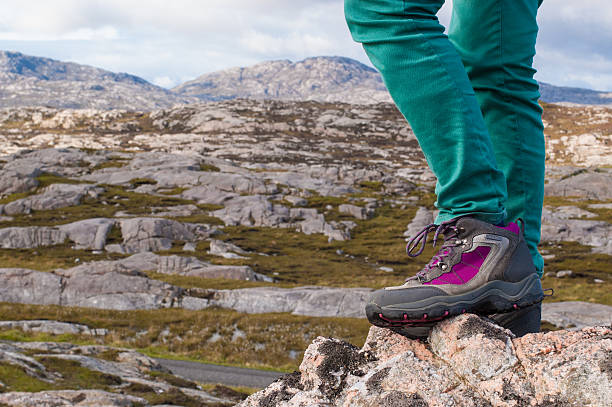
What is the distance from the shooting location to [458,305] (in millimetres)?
3156

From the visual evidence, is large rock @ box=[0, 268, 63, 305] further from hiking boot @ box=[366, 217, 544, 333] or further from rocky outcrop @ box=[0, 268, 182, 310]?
hiking boot @ box=[366, 217, 544, 333]

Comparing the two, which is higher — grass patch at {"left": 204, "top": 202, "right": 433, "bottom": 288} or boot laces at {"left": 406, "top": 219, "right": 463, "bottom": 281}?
boot laces at {"left": 406, "top": 219, "right": 463, "bottom": 281}

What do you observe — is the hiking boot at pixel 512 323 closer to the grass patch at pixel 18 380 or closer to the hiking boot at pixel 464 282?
the hiking boot at pixel 464 282

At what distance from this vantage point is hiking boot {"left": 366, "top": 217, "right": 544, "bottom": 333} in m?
3.12

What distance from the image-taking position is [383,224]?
10381cm

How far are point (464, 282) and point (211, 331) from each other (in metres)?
42.5

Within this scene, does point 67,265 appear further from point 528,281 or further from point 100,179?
point 528,281

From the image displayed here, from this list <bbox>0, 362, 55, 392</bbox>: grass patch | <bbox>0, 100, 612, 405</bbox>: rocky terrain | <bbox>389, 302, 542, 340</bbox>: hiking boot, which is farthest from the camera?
<bbox>0, 100, 612, 405</bbox>: rocky terrain

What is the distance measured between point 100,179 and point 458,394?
136m

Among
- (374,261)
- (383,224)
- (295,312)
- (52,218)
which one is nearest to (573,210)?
(383,224)

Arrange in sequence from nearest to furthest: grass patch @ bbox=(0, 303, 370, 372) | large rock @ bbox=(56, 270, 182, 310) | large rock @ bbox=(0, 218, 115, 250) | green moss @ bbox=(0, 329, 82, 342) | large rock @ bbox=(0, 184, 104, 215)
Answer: green moss @ bbox=(0, 329, 82, 342) < grass patch @ bbox=(0, 303, 370, 372) < large rock @ bbox=(56, 270, 182, 310) < large rock @ bbox=(0, 218, 115, 250) < large rock @ bbox=(0, 184, 104, 215)

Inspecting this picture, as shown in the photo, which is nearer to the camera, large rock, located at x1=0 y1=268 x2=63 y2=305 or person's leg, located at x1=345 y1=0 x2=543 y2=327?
person's leg, located at x1=345 y1=0 x2=543 y2=327

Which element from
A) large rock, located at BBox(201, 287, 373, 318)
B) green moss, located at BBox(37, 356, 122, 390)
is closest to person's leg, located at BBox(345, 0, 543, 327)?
green moss, located at BBox(37, 356, 122, 390)

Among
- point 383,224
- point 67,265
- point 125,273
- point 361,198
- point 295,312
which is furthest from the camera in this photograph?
point 361,198
